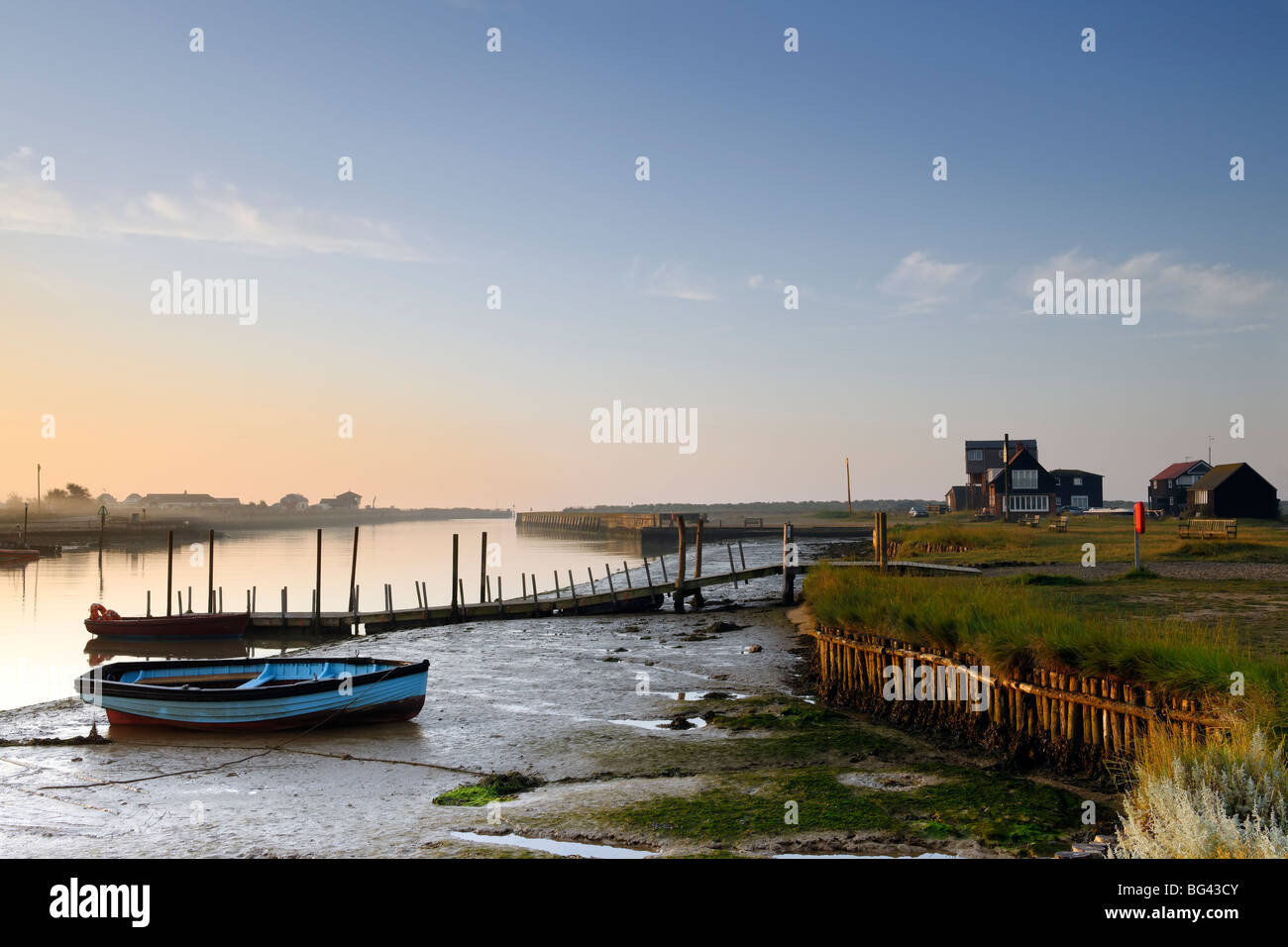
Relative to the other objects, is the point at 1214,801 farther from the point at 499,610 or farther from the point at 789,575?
the point at 499,610

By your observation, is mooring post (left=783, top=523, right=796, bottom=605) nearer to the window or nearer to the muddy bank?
the muddy bank

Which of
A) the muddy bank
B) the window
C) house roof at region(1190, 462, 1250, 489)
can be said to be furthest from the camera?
the window

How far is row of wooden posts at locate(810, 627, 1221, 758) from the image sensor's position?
10812mm

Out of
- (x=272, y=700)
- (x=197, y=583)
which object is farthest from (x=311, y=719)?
(x=197, y=583)

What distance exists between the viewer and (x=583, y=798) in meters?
12.0

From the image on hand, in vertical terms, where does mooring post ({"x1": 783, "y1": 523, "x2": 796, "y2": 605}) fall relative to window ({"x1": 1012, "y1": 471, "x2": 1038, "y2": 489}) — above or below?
below

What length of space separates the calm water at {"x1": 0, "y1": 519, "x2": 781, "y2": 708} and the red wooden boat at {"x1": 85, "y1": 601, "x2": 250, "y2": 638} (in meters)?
0.51

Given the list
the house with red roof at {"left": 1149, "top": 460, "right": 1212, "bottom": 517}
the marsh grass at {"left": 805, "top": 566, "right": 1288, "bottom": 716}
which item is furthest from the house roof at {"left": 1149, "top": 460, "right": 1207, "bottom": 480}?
the marsh grass at {"left": 805, "top": 566, "right": 1288, "bottom": 716}

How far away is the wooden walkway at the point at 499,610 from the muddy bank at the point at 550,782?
14.6 meters
